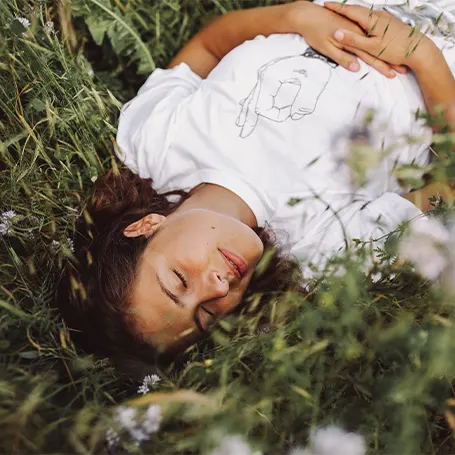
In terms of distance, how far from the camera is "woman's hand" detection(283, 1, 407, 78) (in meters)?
1.87

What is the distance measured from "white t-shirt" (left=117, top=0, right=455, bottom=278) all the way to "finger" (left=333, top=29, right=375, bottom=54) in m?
0.06

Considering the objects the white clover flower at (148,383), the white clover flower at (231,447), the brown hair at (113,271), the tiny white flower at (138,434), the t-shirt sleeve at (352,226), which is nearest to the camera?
the white clover flower at (231,447)

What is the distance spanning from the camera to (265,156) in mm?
1832

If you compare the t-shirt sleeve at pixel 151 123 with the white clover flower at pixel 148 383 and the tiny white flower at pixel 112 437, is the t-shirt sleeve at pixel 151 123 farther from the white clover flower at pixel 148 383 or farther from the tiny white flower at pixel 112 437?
the tiny white flower at pixel 112 437

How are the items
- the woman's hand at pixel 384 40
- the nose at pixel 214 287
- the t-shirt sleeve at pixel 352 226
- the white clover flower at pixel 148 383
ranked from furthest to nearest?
the woman's hand at pixel 384 40
the t-shirt sleeve at pixel 352 226
the nose at pixel 214 287
the white clover flower at pixel 148 383

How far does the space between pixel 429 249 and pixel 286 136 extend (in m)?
0.84

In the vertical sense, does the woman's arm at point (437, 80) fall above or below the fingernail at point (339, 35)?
below

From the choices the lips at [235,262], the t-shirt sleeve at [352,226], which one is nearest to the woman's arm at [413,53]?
the t-shirt sleeve at [352,226]

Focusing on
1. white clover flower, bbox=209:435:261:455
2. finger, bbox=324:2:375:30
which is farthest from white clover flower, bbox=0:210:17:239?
finger, bbox=324:2:375:30

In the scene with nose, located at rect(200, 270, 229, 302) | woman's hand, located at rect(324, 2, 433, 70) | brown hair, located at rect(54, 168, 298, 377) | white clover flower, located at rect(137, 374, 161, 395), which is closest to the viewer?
white clover flower, located at rect(137, 374, 161, 395)

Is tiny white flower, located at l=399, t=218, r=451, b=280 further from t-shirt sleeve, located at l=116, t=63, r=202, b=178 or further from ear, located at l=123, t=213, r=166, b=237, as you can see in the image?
t-shirt sleeve, located at l=116, t=63, r=202, b=178

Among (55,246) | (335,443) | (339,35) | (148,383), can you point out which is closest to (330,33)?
(339,35)

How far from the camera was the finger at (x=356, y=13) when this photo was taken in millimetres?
1886

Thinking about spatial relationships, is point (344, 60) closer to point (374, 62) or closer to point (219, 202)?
point (374, 62)
